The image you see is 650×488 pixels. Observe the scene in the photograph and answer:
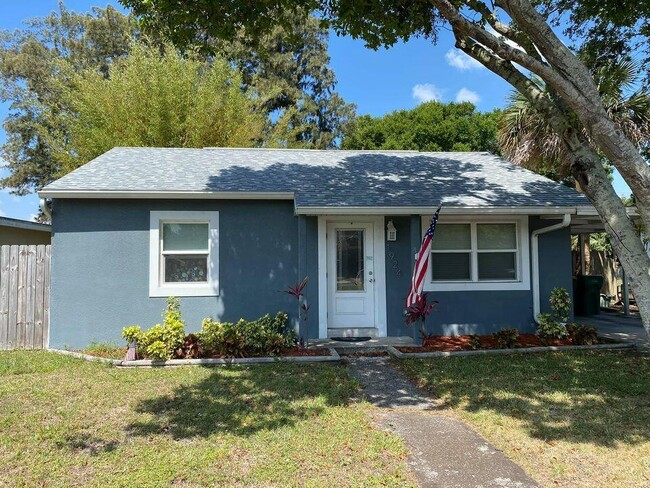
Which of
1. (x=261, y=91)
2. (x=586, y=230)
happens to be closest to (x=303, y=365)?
(x=586, y=230)

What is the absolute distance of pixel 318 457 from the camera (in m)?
3.87

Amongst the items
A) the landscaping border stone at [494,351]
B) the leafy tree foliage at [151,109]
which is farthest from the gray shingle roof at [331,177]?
the leafy tree foliage at [151,109]

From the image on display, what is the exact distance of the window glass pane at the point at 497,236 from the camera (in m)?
9.34

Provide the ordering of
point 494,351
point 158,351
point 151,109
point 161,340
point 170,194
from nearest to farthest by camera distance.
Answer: point 158,351, point 161,340, point 494,351, point 170,194, point 151,109

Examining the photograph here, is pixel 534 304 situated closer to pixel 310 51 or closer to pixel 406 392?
pixel 406 392

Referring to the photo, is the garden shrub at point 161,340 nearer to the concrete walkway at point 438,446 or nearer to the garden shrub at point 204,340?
the garden shrub at point 204,340

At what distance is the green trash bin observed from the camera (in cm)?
1283

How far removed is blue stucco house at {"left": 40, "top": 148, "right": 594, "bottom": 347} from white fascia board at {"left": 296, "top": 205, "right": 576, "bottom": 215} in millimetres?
21

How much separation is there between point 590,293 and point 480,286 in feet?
19.7

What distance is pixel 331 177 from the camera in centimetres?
988

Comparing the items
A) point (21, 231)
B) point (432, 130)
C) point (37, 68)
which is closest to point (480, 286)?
point (21, 231)

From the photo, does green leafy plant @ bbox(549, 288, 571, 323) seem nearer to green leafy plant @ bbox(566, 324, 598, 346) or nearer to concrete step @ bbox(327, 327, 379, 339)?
green leafy plant @ bbox(566, 324, 598, 346)

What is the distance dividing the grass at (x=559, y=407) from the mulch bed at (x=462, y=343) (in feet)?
1.82

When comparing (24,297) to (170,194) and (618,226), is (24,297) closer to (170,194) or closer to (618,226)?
(170,194)
